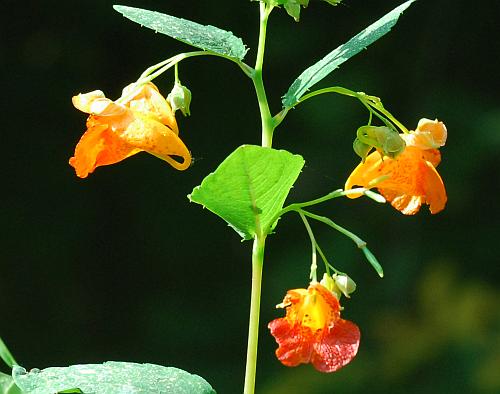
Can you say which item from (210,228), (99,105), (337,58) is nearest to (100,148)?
(99,105)

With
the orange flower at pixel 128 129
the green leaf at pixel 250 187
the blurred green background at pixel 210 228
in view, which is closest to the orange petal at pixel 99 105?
the orange flower at pixel 128 129

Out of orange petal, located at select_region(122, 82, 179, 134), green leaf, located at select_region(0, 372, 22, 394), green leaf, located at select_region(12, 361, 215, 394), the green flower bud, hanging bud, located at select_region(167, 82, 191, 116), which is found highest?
orange petal, located at select_region(122, 82, 179, 134)

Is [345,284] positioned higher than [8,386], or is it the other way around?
[345,284]

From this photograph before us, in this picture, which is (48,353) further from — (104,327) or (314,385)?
(314,385)

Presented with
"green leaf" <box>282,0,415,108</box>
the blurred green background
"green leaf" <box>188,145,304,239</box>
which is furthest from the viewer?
the blurred green background

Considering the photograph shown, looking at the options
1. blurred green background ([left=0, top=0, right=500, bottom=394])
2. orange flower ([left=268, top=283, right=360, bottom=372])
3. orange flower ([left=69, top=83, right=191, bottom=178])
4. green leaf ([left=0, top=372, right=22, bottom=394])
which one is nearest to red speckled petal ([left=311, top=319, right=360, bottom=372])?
orange flower ([left=268, top=283, right=360, bottom=372])

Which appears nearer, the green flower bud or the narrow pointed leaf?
the narrow pointed leaf

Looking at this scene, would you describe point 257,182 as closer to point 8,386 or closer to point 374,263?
point 374,263

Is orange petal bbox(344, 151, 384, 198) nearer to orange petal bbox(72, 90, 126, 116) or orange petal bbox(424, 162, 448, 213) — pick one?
orange petal bbox(424, 162, 448, 213)
